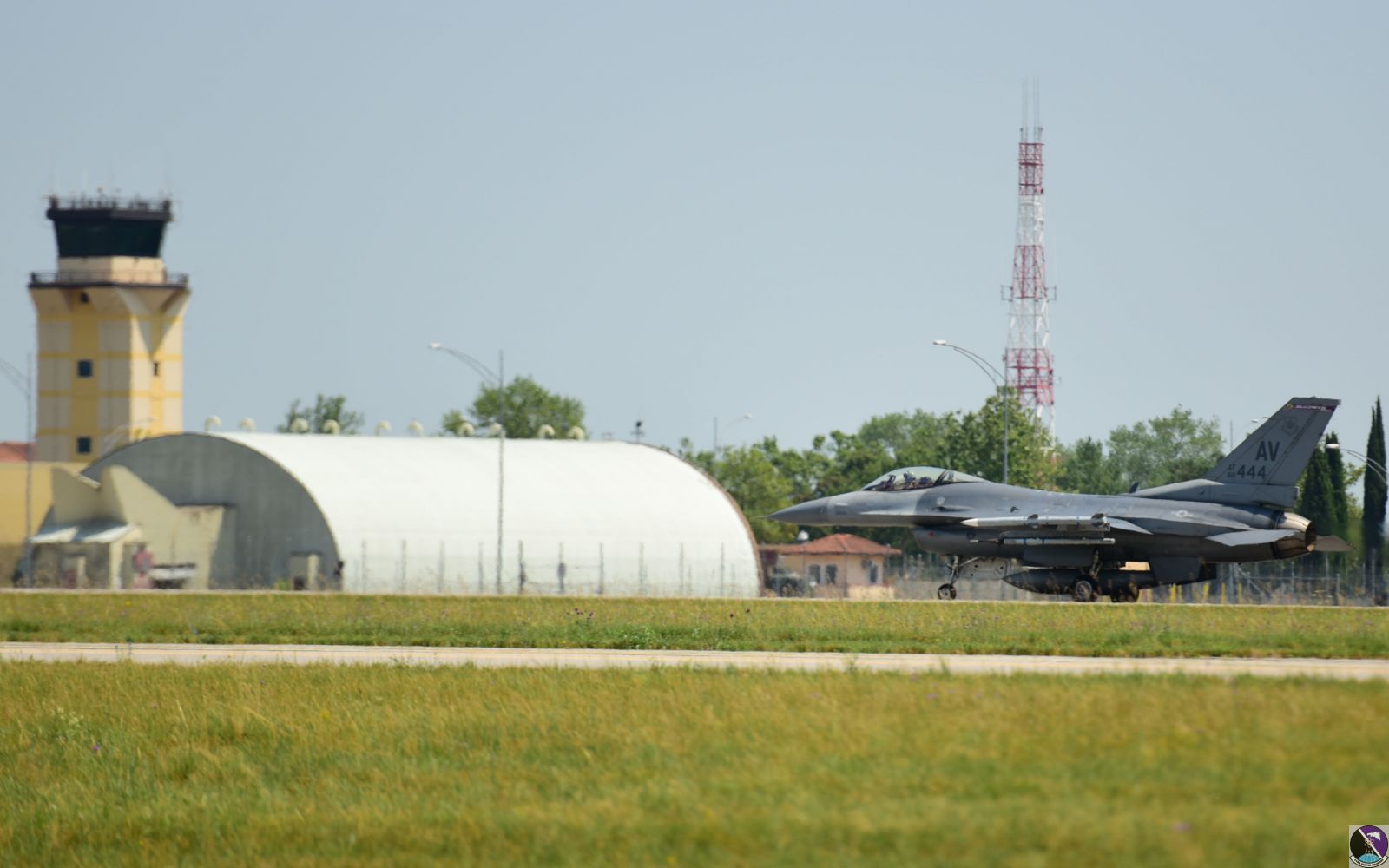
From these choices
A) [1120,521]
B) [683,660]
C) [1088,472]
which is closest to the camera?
[683,660]

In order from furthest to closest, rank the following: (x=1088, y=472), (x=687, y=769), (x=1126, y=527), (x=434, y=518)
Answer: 1. (x=1088, y=472)
2. (x=434, y=518)
3. (x=1126, y=527)
4. (x=687, y=769)

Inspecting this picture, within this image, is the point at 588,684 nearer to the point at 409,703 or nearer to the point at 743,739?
the point at 409,703

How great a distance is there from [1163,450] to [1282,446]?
150ft

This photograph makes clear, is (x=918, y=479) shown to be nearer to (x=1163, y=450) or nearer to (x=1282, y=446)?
(x=1282, y=446)

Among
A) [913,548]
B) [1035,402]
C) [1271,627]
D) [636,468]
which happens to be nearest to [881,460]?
[913,548]

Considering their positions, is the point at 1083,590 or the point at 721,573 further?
the point at 721,573

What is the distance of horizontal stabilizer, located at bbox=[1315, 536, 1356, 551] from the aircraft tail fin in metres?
3.93

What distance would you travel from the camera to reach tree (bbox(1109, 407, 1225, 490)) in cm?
7938

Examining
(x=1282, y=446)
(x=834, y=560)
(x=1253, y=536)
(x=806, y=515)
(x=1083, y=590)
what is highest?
(x=1282, y=446)

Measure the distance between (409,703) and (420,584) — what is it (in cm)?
4031

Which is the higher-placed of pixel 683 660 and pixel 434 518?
pixel 434 518

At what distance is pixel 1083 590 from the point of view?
45062 millimetres

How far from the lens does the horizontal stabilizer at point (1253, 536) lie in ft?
138

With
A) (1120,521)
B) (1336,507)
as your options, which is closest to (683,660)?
(1120,521)
